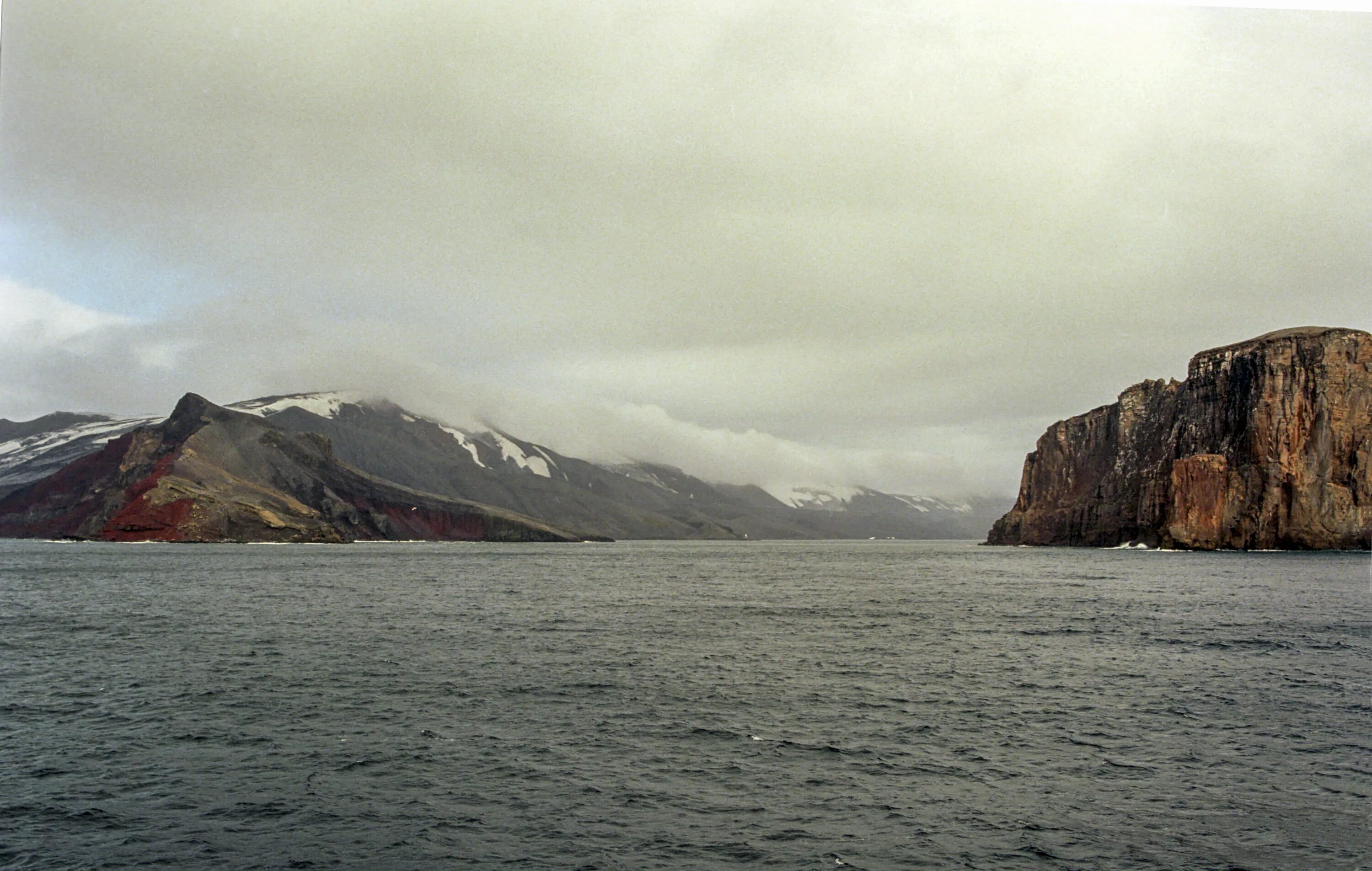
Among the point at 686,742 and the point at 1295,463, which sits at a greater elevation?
the point at 1295,463

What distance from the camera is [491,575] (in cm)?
12262

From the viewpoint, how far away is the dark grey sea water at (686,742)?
757 inches

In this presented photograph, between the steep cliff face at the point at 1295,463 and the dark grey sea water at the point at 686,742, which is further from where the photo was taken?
the steep cliff face at the point at 1295,463

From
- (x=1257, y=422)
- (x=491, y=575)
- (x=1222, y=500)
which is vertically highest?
(x=1257, y=422)

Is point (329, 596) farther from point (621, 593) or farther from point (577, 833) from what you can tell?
point (577, 833)

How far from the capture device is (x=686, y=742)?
27.2 m

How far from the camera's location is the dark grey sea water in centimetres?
1922

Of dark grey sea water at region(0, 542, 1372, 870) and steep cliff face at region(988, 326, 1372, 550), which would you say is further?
steep cliff face at region(988, 326, 1372, 550)

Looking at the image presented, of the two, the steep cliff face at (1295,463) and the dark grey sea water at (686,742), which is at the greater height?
the steep cliff face at (1295,463)

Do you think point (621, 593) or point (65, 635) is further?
point (621, 593)

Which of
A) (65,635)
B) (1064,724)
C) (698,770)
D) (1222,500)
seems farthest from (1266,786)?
(1222,500)

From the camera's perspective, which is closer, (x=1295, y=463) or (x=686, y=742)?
(x=686, y=742)

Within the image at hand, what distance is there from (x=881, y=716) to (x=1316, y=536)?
19569 cm

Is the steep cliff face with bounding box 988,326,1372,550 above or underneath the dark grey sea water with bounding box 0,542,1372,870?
above
